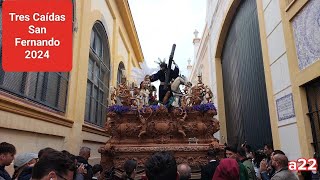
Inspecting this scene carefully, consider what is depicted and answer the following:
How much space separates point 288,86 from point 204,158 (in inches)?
93.3

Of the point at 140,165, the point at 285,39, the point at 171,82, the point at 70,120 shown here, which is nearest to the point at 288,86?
the point at 285,39

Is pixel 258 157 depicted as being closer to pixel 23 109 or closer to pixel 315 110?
pixel 315 110

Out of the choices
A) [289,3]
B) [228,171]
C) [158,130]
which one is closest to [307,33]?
[289,3]

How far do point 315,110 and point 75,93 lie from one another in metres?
5.64

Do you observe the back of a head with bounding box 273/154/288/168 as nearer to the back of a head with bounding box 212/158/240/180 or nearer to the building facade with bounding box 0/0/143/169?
the back of a head with bounding box 212/158/240/180

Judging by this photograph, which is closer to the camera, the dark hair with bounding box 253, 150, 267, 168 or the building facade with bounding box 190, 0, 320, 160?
the building facade with bounding box 190, 0, 320, 160

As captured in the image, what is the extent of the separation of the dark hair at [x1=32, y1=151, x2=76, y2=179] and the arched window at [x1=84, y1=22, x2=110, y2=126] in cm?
707

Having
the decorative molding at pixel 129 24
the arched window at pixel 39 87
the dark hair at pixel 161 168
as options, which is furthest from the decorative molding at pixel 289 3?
the decorative molding at pixel 129 24

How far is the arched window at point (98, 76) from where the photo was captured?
29.7 ft

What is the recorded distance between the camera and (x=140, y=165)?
19.1 ft

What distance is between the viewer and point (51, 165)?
1640 millimetres

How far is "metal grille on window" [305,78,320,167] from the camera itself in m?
4.59

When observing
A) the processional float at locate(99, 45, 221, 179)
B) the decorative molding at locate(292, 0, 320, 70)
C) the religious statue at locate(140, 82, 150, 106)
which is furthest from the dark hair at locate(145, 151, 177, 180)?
the religious statue at locate(140, 82, 150, 106)

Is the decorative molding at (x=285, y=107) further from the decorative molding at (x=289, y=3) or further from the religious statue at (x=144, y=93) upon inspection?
the religious statue at (x=144, y=93)
